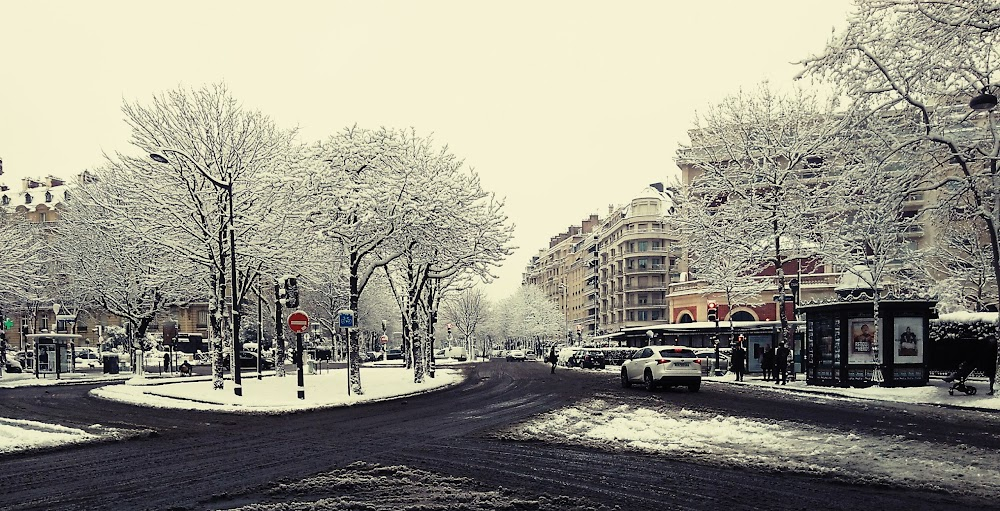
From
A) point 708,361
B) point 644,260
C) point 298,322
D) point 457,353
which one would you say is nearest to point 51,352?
point 298,322

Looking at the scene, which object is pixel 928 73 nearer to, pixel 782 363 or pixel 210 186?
pixel 782 363

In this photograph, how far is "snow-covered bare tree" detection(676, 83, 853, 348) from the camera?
34.2 m

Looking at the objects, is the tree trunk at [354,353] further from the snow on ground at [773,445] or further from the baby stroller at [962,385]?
the baby stroller at [962,385]

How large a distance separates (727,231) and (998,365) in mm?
17808

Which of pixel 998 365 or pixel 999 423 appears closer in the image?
pixel 999 423

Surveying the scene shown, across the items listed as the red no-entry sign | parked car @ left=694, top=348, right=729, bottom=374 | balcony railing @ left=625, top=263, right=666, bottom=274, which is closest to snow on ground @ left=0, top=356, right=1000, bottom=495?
the red no-entry sign

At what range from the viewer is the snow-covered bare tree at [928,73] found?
21047 mm

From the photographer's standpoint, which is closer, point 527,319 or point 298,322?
point 298,322

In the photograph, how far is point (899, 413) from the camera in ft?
60.0

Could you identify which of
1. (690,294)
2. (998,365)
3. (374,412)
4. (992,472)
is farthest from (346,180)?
(690,294)

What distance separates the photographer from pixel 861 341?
27.2 metres

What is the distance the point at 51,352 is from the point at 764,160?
134ft

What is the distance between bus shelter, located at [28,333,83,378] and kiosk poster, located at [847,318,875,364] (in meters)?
39.1

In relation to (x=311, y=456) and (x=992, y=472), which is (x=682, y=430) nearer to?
(x=992, y=472)
